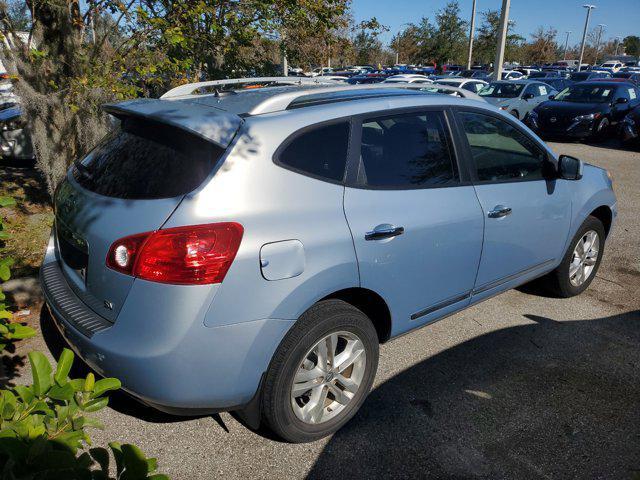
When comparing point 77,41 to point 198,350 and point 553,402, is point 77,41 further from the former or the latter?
point 553,402

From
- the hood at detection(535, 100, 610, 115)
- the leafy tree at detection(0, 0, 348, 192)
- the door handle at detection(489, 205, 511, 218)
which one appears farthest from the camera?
the hood at detection(535, 100, 610, 115)

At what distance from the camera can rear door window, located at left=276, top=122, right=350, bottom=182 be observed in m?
2.52

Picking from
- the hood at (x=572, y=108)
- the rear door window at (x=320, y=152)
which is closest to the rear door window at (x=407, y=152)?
the rear door window at (x=320, y=152)

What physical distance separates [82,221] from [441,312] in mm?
2100

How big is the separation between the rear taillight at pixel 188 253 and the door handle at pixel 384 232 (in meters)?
0.73

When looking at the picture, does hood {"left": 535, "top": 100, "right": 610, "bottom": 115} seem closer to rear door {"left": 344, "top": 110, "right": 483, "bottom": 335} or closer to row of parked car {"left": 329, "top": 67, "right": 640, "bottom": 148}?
row of parked car {"left": 329, "top": 67, "right": 640, "bottom": 148}

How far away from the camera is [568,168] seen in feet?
12.5

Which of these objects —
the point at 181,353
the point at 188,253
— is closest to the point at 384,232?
the point at 188,253

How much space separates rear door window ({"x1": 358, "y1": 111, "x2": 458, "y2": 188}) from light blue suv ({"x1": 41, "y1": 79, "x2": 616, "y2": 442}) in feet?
0.04

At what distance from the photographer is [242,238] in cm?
225

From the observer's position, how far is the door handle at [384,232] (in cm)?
268

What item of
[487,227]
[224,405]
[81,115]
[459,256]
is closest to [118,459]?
[224,405]

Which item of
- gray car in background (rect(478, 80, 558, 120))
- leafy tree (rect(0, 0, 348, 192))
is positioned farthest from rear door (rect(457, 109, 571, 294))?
gray car in background (rect(478, 80, 558, 120))

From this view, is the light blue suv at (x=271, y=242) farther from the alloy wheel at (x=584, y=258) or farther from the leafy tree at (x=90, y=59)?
the leafy tree at (x=90, y=59)
